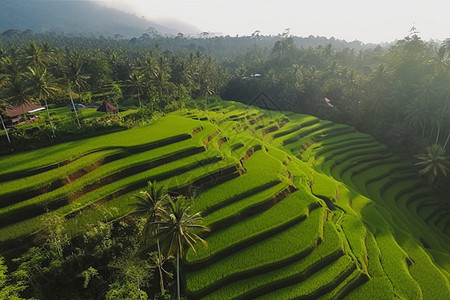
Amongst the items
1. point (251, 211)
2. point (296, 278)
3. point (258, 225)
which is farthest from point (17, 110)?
point (296, 278)


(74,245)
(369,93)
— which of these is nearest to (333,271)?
(74,245)

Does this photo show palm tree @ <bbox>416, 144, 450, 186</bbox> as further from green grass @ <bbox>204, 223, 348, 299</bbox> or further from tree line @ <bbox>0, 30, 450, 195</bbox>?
green grass @ <bbox>204, 223, 348, 299</bbox>

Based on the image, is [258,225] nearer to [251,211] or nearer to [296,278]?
[251,211]

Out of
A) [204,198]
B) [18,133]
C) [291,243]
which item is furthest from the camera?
[18,133]

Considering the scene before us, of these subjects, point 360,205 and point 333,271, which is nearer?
point 333,271

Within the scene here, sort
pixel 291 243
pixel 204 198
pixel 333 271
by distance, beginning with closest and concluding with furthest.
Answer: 1. pixel 333 271
2. pixel 291 243
3. pixel 204 198

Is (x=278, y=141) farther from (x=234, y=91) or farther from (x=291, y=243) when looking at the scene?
(x=234, y=91)

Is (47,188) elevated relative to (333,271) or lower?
elevated
